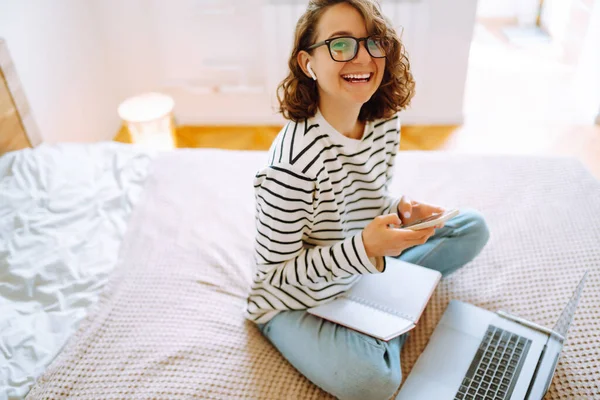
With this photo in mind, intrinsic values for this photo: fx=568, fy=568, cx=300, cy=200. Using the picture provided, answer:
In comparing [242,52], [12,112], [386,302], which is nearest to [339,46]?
[386,302]

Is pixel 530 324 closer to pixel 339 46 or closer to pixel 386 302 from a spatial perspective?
pixel 386 302

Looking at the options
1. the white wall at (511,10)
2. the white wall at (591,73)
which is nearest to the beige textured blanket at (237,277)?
the white wall at (591,73)

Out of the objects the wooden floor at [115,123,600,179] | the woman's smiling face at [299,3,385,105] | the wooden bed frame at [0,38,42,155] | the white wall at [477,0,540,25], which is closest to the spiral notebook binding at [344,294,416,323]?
the woman's smiling face at [299,3,385,105]

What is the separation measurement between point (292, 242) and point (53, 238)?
0.67 meters

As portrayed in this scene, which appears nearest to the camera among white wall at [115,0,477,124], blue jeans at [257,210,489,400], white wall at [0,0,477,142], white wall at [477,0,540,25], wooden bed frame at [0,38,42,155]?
blue jeans at [257,210,489,400]

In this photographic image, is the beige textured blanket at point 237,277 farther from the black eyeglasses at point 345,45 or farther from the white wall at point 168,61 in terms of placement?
the white wall at point 168,61

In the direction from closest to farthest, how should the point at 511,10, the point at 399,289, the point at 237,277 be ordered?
the point at 399,289 < the point at 237,277 < the point at 511,10

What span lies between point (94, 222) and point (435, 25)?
1.59 metres

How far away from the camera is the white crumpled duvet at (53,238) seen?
1.17 metres

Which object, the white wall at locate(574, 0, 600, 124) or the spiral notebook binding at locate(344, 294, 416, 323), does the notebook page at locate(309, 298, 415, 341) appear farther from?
the white wall at locate(574, 0, 600, 124)

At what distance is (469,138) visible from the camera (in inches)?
98.3

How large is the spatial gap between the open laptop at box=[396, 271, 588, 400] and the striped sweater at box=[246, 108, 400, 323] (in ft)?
0.77

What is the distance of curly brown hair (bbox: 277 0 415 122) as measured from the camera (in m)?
0.98

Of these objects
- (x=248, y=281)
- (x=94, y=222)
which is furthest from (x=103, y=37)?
(x=248, y=281)
